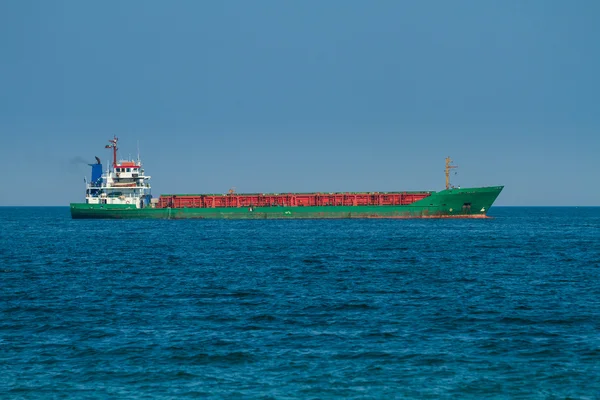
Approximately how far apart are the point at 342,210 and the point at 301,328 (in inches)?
2971

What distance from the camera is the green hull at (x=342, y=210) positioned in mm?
90438

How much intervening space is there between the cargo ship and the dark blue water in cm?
5007

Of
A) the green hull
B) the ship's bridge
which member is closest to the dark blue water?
the green hull

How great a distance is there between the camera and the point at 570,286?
100ft

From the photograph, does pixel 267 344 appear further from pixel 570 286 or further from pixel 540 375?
pixel 570 286

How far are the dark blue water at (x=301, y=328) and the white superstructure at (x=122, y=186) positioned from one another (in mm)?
59767

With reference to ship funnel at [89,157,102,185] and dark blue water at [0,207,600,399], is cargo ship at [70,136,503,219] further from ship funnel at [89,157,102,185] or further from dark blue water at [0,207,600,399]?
dark blue water at [0,207,600,399]

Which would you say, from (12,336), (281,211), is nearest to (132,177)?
(281,211)

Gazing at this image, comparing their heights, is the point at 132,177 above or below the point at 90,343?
above

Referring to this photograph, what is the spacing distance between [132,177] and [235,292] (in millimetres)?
77018

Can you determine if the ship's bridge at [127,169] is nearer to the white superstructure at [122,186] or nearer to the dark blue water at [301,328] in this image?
the white superstructure at [122,186]

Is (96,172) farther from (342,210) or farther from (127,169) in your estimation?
(342,210)

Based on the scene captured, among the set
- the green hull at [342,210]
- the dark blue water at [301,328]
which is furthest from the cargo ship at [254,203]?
the dark blue water at [301,328]

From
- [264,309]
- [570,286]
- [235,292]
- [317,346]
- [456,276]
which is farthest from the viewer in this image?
[456,276]
